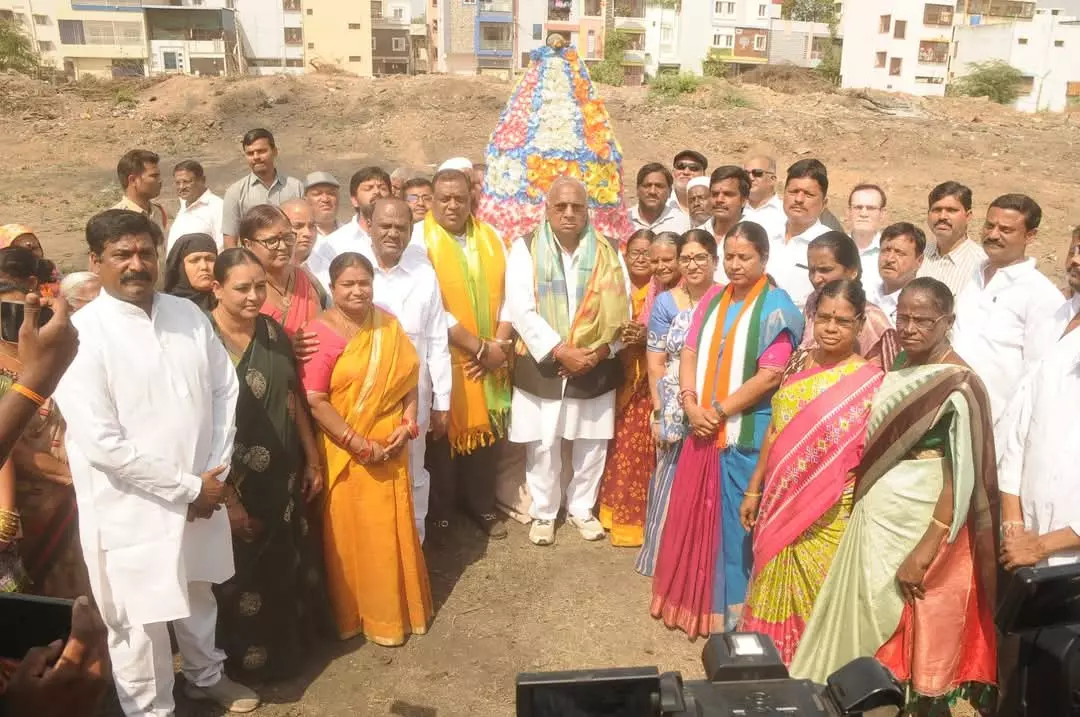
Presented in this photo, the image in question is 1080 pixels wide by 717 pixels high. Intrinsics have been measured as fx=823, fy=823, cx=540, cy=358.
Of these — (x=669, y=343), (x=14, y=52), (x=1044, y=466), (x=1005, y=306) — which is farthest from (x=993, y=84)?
(x=1044, y=466)

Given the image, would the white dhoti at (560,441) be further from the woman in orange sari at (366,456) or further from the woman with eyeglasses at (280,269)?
the woman with eyeglasses at (280,269)

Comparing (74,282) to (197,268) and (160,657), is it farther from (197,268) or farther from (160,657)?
(160,657)

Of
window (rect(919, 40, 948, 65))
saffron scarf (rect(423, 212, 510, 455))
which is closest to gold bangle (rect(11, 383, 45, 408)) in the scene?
saffron scarf (rect(423, 212, 510, 455))

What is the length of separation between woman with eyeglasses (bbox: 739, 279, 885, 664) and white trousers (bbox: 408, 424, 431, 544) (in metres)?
1.82

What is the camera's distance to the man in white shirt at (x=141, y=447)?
2805mm

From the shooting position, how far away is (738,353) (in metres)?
3.87

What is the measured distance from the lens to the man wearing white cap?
5.64 meters

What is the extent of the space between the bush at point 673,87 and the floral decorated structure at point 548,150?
69.7 feet

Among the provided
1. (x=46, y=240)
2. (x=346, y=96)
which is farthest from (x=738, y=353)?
(x=346, y=96)

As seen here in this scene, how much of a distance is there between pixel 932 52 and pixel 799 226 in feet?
146

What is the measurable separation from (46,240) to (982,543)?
14.5 metres

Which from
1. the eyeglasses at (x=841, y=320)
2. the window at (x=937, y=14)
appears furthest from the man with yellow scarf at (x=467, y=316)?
the window at (x=937, y=14)

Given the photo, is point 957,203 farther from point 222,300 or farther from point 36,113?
point 36,113

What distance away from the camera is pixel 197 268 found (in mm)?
3768
